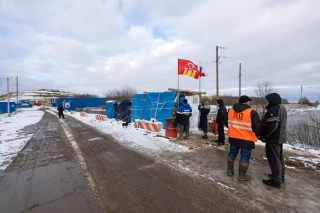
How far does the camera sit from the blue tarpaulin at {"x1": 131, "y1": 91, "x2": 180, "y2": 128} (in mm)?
11404

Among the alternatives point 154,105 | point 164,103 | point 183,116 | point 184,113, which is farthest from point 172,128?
point 154,105

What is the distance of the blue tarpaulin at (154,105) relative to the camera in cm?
1140

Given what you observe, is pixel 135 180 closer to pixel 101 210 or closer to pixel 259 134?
pixel 101 210

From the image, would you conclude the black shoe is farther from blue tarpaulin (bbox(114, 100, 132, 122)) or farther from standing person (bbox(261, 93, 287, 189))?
blue tarpaulin (bbox(114, 100, 132, 122))

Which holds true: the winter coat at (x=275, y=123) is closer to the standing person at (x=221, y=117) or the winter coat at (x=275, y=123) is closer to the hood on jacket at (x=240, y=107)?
the hood on jacket at (x=240, y=107)

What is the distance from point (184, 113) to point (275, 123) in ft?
14.3

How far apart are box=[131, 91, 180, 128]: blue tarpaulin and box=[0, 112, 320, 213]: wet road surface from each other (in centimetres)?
594

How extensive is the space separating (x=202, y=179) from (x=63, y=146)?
611cm

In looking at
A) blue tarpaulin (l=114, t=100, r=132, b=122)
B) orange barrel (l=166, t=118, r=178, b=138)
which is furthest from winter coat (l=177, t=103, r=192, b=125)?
blue tarpaulin (l=114, t=100, r=132, b=122)

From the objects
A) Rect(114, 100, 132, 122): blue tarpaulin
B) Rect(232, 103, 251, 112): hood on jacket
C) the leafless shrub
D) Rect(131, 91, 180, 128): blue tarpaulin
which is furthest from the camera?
Rect(114, 100, 132, 122): blue tarpaulin

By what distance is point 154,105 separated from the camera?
1254cm

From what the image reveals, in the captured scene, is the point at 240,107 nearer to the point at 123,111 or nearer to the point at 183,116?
the point at 183,116

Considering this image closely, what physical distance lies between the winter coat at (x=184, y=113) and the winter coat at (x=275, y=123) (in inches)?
163

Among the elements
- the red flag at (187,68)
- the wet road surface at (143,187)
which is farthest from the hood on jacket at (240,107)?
the red flag at (187,68)
